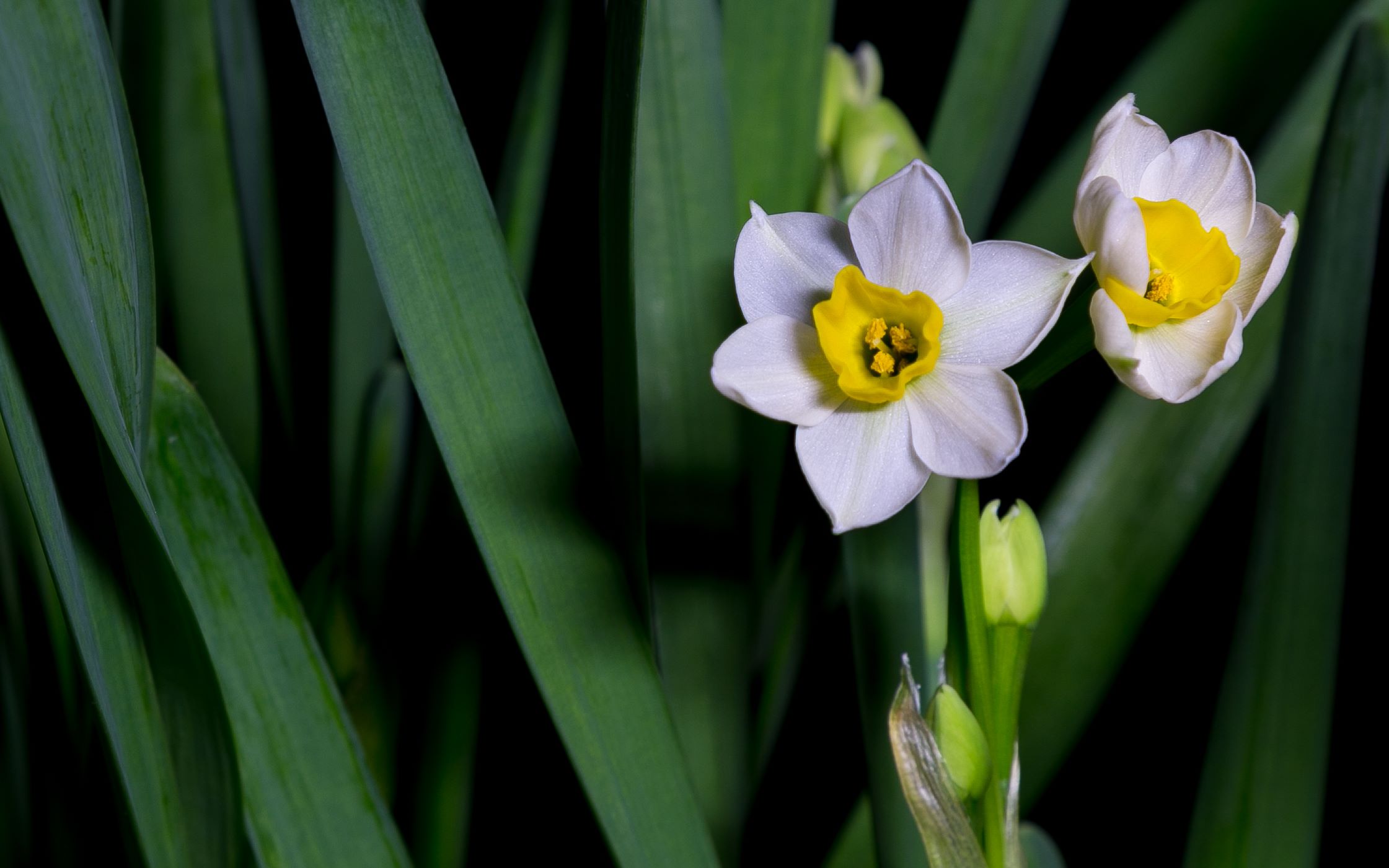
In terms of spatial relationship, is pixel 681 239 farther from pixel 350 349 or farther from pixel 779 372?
pixel 350 349

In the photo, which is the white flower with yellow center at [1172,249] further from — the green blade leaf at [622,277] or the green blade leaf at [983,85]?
the green blade leaf at [983,85]

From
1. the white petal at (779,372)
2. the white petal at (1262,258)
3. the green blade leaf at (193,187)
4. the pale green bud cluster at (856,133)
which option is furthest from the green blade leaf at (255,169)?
the white petal at (1262,258)

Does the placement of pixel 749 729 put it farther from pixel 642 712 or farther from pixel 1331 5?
pixel 1331 5

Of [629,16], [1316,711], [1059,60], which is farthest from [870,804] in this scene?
[1059,60]

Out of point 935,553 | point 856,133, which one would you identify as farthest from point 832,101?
point 935,553

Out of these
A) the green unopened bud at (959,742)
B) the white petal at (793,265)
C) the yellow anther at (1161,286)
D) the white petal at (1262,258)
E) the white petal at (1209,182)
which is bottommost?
the green unopened bud at (959,742)

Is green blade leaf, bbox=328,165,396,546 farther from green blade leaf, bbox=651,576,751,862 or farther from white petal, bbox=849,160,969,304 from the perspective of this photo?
white petal, bbox=849,160,969,304
